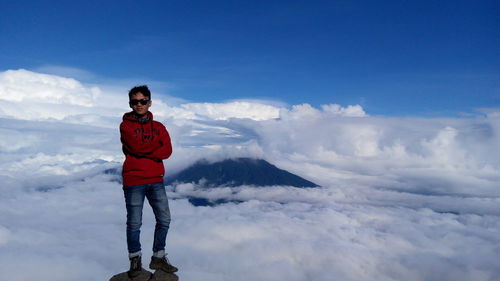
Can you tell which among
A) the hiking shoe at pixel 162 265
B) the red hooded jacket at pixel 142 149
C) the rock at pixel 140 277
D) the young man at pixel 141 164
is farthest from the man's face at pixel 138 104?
the rock at pixel 140 277

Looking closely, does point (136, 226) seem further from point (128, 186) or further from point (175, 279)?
point (175, 279)

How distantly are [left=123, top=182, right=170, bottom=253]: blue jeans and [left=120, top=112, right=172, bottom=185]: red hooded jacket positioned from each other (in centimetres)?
19

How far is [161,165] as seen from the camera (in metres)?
8.04

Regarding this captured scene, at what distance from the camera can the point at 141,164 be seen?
7738 mm

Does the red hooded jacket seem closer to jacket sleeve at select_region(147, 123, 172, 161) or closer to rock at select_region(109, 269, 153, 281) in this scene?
jacket sleeve at select_region(147, 123, 172, 161)

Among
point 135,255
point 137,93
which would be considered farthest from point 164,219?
point 137,93

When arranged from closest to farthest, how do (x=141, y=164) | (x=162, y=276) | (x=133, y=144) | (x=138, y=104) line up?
(x=133, y=144), (x=141, y=164), (x=138, y=104), (x=162, y=276)

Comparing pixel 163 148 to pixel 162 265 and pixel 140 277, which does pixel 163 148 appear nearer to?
pixel 162 265

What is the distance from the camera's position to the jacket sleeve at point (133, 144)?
7.64 meters

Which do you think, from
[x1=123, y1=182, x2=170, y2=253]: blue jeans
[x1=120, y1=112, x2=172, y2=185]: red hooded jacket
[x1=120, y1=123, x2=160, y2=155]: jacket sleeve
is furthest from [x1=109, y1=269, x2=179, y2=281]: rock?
[x1=120, y1=123, x2=160, y2=155]: jacket sleeve

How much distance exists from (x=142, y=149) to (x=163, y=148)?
20.8 inches

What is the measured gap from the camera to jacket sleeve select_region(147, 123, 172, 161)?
7863 millimetres

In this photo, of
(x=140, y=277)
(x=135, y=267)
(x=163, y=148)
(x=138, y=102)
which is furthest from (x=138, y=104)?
(x=140, y=277)

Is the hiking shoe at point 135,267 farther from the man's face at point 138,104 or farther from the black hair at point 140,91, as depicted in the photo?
the black hair at point 140,91
